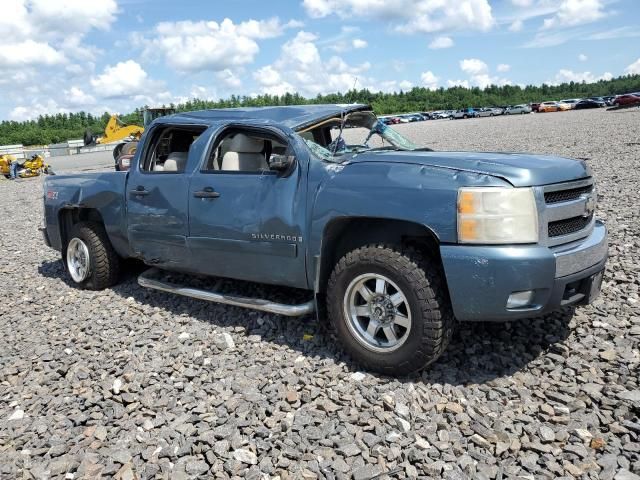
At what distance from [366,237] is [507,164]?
1064mm

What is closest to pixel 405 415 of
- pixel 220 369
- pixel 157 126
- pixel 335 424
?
pixel 335 424

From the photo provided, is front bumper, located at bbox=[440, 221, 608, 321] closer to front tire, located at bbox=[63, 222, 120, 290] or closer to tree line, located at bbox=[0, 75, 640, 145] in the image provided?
front tire, located at bbox=[63, 222, 120, 290]

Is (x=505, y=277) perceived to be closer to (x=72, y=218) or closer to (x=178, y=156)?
(x=178, y=156)

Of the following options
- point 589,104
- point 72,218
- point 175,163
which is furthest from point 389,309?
point 589,104

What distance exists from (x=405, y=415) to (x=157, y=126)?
12.2 ft

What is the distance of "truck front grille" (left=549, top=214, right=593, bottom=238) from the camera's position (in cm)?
363

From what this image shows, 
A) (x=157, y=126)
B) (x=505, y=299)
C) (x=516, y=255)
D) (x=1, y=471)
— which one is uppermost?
(x=157, y=126)

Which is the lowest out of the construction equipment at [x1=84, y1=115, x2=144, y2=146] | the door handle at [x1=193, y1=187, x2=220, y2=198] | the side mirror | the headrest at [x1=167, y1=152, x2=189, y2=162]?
the door handle at [x1=193, y1=187, x2=220, y2=198]

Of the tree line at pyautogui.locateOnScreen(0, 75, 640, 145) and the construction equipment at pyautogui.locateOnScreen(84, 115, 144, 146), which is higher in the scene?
the tree line at pyautogui.locateOnScreen(0, 75, 640, 145)

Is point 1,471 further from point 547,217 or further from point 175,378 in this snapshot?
point 547,217

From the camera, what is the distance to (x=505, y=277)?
3.32m

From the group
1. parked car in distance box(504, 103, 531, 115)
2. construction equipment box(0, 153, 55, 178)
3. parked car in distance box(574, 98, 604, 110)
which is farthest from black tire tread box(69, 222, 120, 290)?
parked car in distance box(504, 103, 531, 115)

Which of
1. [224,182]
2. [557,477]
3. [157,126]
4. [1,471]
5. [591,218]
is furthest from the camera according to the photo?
[157,126]

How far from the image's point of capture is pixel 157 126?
18.2 ft
